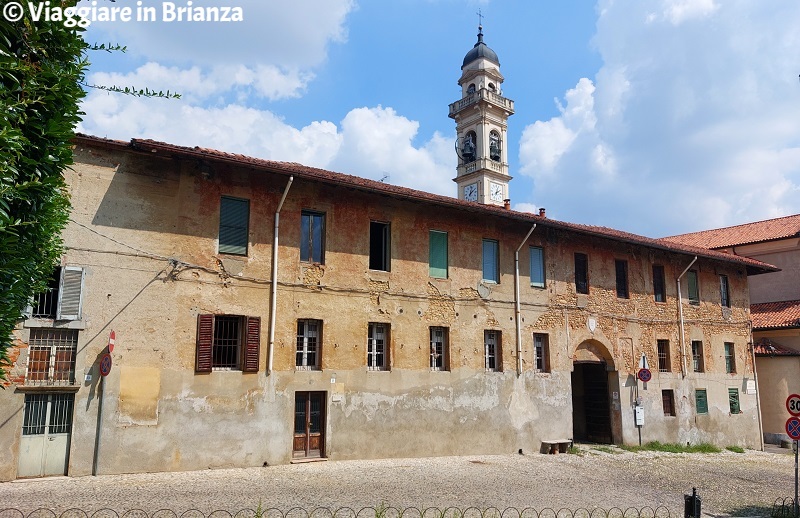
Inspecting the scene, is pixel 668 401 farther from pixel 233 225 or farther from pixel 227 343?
pixel 233 225

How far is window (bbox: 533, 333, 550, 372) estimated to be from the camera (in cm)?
1966

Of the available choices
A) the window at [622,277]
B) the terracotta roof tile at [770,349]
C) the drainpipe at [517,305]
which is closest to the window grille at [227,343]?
the drainpipe at [517,305]

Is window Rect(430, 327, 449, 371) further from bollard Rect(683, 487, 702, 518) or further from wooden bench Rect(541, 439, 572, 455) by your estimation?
bollard Rect(683, 487, 702, 518)

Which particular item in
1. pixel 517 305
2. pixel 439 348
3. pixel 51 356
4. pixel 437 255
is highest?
pixel 437 255

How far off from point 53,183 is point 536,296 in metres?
16.1

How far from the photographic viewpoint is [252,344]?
14695mm

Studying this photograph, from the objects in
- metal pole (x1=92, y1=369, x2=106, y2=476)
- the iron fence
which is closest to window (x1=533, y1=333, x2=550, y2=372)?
the iron fence

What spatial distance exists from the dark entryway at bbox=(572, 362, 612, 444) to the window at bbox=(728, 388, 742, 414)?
639cm

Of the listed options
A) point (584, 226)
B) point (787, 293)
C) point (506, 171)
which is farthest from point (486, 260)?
point (506, 171)

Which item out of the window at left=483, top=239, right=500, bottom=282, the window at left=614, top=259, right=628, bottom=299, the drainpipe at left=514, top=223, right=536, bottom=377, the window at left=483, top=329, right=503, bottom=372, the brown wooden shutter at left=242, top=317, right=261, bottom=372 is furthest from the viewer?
the window at left=614, top=259, right=628, bottom=299

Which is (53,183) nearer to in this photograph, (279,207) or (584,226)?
(279,207)

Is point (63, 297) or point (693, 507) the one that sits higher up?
point (63, 297)

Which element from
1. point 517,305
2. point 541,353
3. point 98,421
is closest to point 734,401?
point 541,353

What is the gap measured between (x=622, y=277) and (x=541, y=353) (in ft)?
16.3
